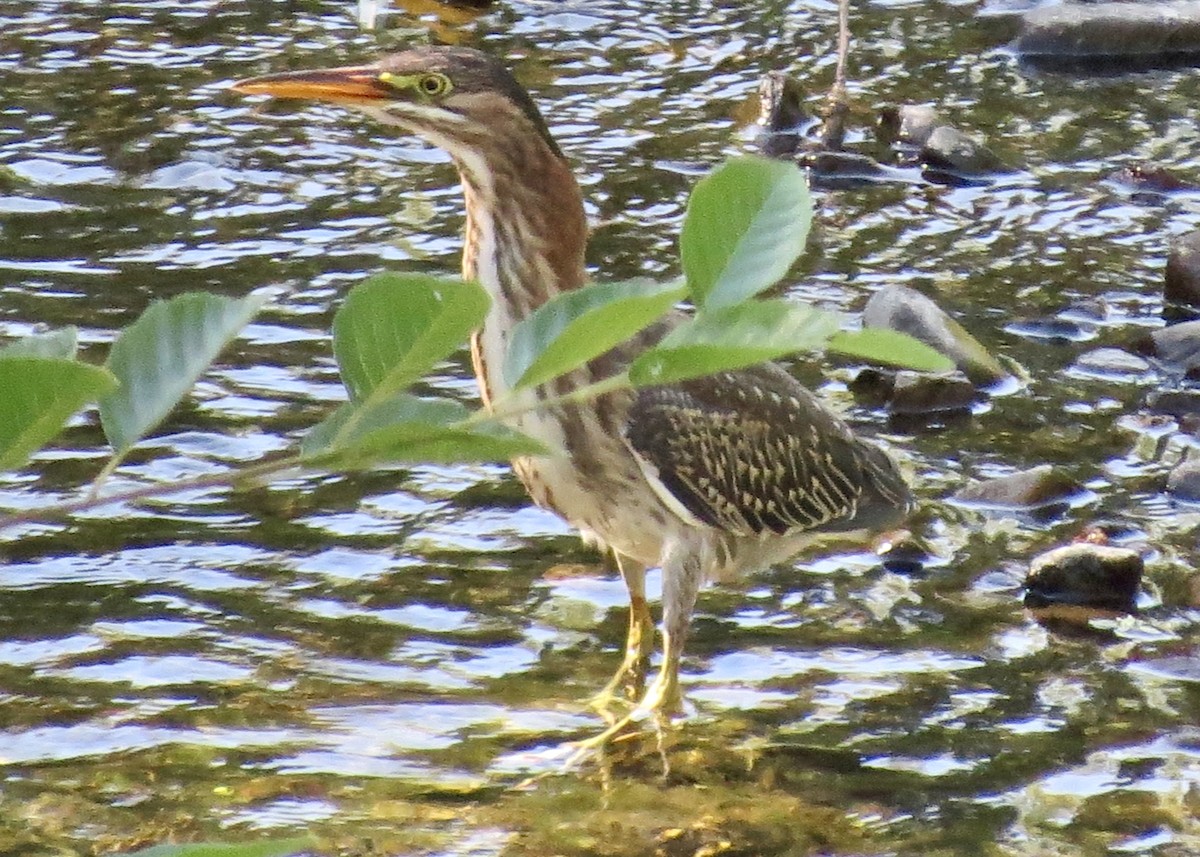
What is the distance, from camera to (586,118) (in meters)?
8.74

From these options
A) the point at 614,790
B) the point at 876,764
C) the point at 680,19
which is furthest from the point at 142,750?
the point at 680,19

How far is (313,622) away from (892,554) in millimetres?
1592

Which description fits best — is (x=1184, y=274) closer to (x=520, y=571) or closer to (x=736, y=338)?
(x=520, y=571)

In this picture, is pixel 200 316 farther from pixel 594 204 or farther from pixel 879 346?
pixel 594 204

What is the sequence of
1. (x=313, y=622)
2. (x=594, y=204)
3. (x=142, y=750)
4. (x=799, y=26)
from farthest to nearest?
(x=799, y=26) → (x=594, y=204) → (x=313, y=622) → (x=142, y=750)

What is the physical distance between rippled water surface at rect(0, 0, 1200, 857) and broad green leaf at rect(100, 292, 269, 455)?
11.0 feet

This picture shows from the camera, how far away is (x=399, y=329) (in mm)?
921

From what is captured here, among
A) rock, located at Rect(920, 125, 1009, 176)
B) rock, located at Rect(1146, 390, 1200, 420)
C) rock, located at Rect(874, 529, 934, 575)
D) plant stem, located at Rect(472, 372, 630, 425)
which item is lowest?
rock, located at Rect(874, 529, 934, 575)

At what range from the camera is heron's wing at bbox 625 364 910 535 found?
497cm

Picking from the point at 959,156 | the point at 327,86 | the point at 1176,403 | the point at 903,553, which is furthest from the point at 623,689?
the point at 959,156

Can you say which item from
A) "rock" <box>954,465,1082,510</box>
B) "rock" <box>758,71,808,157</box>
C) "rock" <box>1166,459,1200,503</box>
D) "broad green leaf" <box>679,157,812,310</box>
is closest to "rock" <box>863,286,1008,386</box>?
"rock" <box>954,465,1082,510</box>

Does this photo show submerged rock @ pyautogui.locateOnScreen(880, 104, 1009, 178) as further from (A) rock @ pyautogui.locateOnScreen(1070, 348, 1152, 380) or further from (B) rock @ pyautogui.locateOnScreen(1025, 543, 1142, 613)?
(B) rock @ pyautogui.locateOnScreen(1025, 543, 1142, 613)

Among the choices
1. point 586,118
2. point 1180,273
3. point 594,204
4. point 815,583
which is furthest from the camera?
point 586,118

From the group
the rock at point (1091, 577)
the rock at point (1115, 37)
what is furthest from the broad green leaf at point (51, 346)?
the rock at point (1115, 37)
